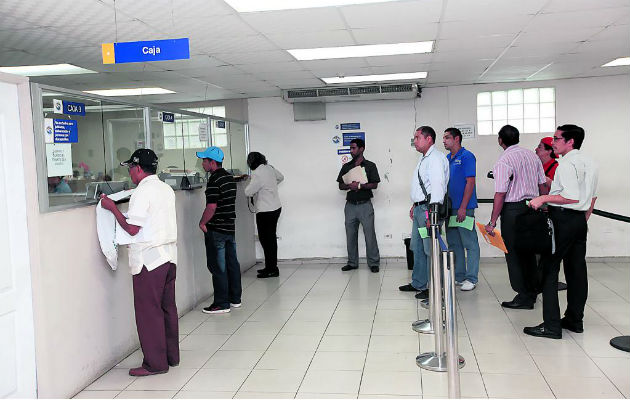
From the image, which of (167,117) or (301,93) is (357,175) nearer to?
(301,93)

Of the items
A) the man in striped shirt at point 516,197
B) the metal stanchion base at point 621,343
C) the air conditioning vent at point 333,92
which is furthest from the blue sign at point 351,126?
the metal stanchion base at point 621,343

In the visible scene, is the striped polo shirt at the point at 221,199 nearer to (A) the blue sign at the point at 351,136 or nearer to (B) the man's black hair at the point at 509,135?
(B) the man's black hair at the point at 509,135

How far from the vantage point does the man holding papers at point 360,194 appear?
7.21 metres

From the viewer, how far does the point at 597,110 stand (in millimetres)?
7410

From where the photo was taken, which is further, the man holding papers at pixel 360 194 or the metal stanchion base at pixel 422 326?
the man holding papers at pixel 360 194

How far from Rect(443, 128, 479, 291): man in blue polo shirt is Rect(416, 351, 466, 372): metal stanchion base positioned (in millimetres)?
2060

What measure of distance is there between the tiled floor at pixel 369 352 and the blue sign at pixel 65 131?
1589mm

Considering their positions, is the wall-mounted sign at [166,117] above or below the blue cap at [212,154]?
above

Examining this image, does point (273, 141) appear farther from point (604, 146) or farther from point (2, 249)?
point (2, 249)

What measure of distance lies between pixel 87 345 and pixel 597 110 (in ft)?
21.7

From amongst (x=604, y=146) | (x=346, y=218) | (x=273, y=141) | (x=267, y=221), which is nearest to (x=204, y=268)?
(x=267, y=221)

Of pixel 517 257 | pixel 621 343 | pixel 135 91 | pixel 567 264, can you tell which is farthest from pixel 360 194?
pixel 621 343

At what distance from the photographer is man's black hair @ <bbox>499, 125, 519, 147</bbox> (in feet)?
16.8

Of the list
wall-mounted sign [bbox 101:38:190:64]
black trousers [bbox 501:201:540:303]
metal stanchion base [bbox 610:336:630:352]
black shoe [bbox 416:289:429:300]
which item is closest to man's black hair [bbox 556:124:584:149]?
black trousers [bbox 501:201:540:303]
